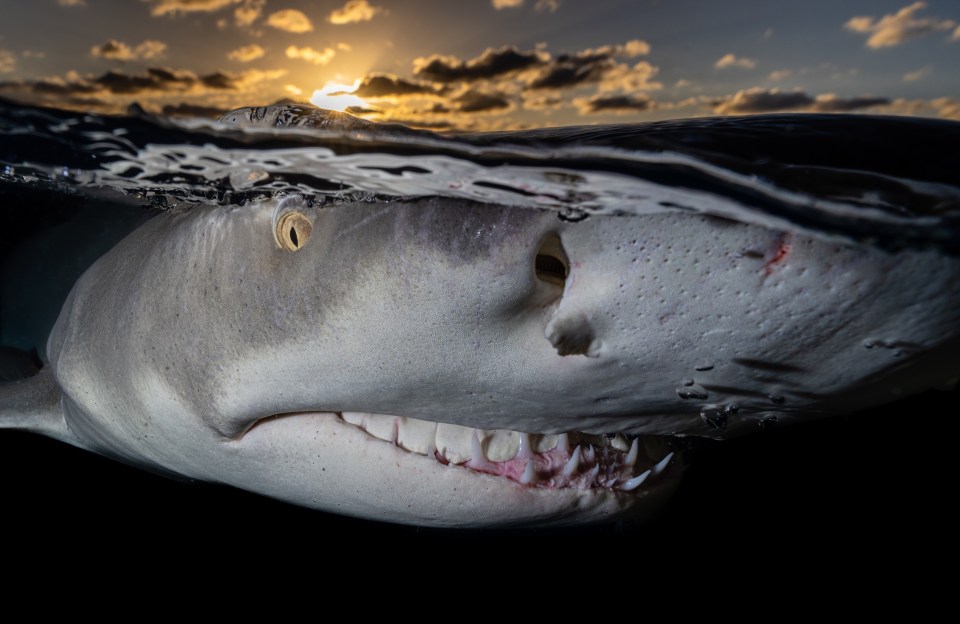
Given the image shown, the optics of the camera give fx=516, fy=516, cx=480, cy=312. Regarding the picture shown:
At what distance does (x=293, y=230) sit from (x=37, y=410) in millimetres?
2203

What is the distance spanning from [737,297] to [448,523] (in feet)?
3.48

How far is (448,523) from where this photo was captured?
153cm

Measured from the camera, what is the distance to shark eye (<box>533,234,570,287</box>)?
0.95 meters

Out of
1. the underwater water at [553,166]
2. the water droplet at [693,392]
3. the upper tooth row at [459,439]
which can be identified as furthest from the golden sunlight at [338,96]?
the water droplet at [693,392]

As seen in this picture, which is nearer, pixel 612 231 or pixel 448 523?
pixel 612 231

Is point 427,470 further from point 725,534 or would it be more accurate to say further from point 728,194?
point 725,534

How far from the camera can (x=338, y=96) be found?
2.20m

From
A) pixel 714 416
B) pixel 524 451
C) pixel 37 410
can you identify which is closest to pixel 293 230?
pixel 524 451

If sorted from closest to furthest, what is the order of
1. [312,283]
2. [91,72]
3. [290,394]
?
[312,283], [290,394], [91,72]

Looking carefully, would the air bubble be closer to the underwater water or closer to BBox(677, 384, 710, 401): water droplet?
BBox(677, 384, 710, 401): water droplet

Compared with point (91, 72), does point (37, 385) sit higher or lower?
lower

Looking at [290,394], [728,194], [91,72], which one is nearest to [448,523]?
[290,394]

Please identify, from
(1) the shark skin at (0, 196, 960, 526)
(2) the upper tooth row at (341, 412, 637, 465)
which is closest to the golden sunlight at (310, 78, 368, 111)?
(1) the shark skin at (0, 196, 960, 526)

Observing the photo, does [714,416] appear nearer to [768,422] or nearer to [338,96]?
[768,422]
